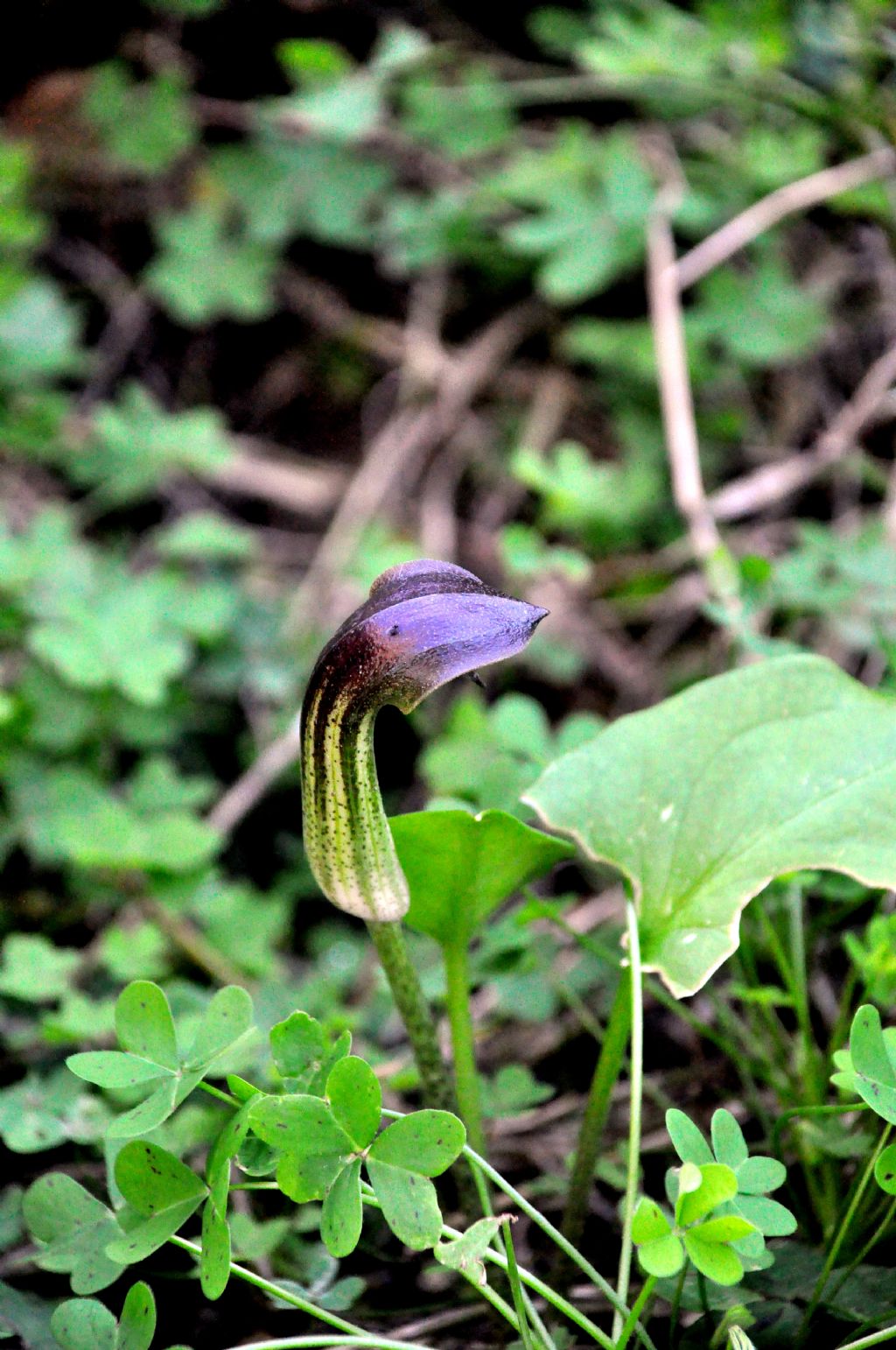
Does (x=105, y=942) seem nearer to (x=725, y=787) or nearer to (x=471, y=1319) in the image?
(x=471, y=1319)

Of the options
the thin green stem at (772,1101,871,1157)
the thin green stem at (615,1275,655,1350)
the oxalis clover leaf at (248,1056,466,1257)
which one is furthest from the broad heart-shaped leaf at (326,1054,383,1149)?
the thin green stem at (772,1101,871,1157)

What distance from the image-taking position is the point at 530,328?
3053mm

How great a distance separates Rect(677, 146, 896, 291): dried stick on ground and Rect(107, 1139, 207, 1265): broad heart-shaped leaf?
2.29 meters

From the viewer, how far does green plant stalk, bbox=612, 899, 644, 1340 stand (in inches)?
41.8

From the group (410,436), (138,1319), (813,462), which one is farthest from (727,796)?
(410,436)

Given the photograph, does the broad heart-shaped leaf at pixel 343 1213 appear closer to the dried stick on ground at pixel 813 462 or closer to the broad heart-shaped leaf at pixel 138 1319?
the broad heart-shaped leaf at pixel 138 1319

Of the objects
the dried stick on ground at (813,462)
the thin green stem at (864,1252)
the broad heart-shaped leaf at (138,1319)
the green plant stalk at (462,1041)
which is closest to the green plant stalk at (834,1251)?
the thin green stem at (864,1252)

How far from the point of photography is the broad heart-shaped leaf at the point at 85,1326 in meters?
1.08

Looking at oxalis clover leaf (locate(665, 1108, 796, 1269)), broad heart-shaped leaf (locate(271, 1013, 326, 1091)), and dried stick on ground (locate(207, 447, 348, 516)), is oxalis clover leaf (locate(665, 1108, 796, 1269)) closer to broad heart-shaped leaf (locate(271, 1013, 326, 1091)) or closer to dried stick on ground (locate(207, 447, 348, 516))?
broad heart-shaped leaf (locate(271, 1013, 326, 1091))

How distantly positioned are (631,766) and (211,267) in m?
2.22

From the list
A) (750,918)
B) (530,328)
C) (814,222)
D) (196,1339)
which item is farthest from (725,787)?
(814,222)

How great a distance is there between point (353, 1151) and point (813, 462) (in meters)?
1.97

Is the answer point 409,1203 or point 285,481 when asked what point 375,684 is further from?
point 285,481

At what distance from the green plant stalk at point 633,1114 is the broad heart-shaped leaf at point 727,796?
0.03 metres
